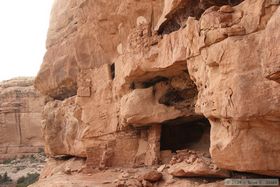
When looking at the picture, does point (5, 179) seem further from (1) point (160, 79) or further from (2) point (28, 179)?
(1) point (160, 79)

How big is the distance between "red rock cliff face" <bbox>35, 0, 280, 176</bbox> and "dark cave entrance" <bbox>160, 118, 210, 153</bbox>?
40mm

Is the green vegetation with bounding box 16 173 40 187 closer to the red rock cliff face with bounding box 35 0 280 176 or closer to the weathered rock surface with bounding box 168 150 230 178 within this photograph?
the red rock cliff face with bounding box 35 0 280 176

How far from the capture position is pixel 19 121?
1185 inches

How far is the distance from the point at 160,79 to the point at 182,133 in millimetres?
1936

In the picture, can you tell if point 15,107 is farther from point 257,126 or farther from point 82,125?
point 257,126

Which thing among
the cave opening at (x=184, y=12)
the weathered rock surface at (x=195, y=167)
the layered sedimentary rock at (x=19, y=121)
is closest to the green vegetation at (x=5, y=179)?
the layered sedimentary rock at (x=19, y=121)

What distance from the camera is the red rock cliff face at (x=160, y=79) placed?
5.21 m

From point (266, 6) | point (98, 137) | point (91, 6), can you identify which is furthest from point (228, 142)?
point (91, 6)

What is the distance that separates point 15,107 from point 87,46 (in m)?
19.1

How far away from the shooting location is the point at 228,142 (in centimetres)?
560

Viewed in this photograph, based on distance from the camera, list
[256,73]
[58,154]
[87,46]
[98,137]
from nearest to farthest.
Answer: [256,73]
[98,137]
[87,46]
[58,154]

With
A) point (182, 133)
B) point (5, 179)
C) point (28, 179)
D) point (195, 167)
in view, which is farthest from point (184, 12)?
point (5, 179)

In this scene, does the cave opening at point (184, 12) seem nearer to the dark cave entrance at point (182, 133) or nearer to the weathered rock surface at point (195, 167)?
the dark cave entrance at point (182, 133)

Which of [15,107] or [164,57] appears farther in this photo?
[15,107]
